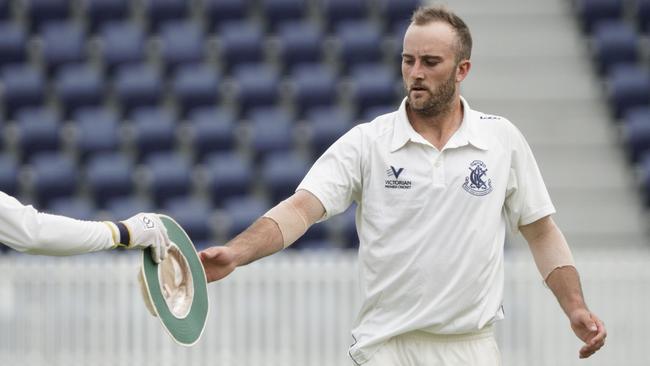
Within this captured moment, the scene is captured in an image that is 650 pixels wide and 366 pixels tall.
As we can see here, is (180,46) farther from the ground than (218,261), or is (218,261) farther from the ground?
(180,46)

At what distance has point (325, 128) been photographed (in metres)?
13.8

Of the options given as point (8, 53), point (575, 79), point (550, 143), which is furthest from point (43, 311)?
point (575, 79)

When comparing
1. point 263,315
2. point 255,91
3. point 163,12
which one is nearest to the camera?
point 263,315

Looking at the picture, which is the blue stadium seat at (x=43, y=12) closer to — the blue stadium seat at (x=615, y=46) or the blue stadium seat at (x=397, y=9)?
the blue stadium seat at (x=397, y=9)

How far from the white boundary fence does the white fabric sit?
6.04 meters

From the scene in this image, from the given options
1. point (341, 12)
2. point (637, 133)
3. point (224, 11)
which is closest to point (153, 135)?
point (224, 11)

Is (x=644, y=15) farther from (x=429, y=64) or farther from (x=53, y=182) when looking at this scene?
(x=429, y=64)

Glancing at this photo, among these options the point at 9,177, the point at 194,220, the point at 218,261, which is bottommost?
the point at 218,261

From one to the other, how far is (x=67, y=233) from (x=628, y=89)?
10.6 m

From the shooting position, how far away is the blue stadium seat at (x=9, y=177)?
13688 millimetres

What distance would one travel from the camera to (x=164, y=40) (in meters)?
15.2

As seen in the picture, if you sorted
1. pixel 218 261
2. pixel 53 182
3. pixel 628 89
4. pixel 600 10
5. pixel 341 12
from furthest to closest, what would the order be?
1. pixel 600 10
2. pixel 341 12
3. pixel 628 89
4. pixel 53 182
5. pixel 218 261

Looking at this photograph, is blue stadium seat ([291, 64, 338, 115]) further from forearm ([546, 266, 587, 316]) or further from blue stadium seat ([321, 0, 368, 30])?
forearm ([546, 266, 587, 316])

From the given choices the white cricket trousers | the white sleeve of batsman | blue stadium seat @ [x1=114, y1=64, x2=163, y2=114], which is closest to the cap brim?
the white sleeve of batsman
